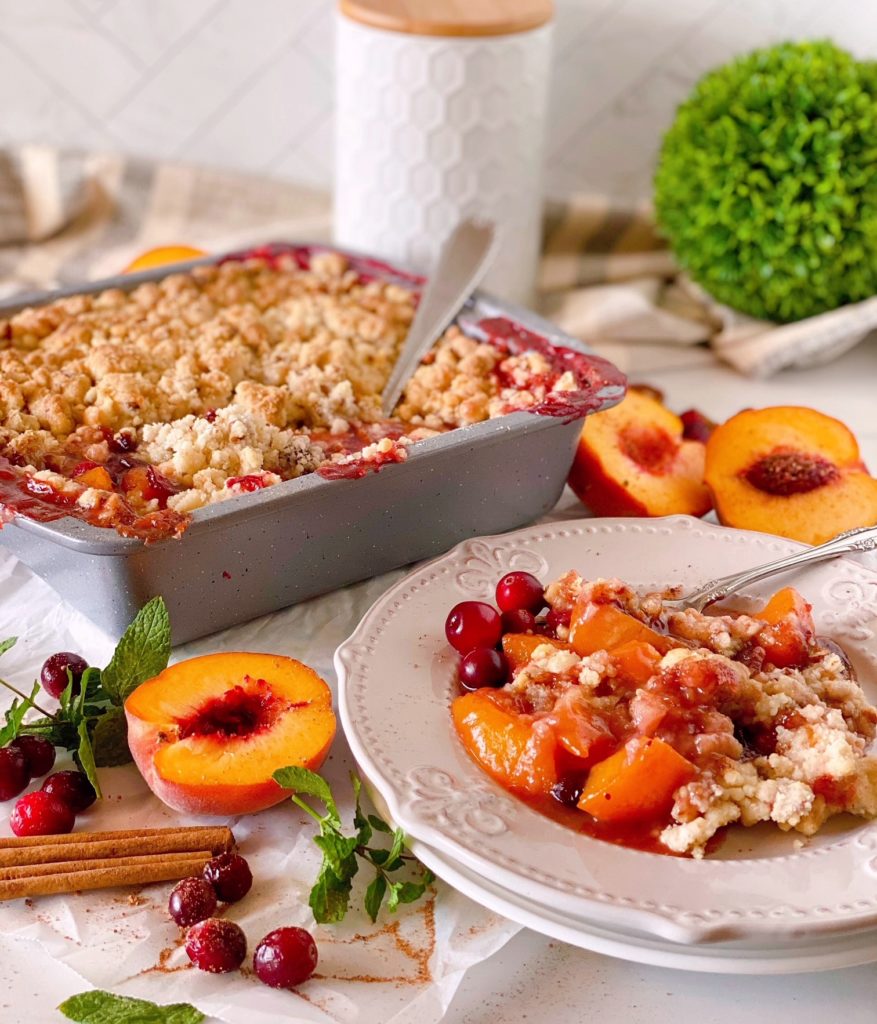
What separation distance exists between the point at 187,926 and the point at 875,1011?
507 mm

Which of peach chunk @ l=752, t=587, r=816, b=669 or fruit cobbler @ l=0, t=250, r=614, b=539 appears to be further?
fruit cobbler @ l=0, t=250, r=614, b=539

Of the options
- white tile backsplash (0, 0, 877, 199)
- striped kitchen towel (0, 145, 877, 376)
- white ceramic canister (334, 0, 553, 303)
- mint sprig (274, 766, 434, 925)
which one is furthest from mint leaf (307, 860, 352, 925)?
white tile backsplash (0, 0, 877, 199)

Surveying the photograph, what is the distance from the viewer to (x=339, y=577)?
1.33m

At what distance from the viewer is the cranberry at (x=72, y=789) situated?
1.04 m

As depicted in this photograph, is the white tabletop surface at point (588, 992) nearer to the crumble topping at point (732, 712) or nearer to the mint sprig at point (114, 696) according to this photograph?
the crumble topping at point (732, 712)

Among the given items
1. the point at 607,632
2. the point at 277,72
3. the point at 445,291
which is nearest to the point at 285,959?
the point at 607,632

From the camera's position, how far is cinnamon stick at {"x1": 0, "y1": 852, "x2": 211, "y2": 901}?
0.96 m

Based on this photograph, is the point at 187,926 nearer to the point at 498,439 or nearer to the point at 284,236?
the point at 498,439

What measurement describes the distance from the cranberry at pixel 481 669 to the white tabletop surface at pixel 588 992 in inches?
9.3

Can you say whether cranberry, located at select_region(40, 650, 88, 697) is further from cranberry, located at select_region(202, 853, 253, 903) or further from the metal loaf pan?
cranberry, located at select_region(202, 853, 253, 903)

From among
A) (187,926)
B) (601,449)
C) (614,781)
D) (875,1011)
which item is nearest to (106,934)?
(187,926)

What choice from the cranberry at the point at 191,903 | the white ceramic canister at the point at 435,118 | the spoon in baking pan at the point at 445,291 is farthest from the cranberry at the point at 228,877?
the white ceramic canister at the point at 435,118

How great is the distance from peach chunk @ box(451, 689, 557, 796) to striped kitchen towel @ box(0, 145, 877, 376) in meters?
1.08

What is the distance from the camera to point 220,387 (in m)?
1.43
